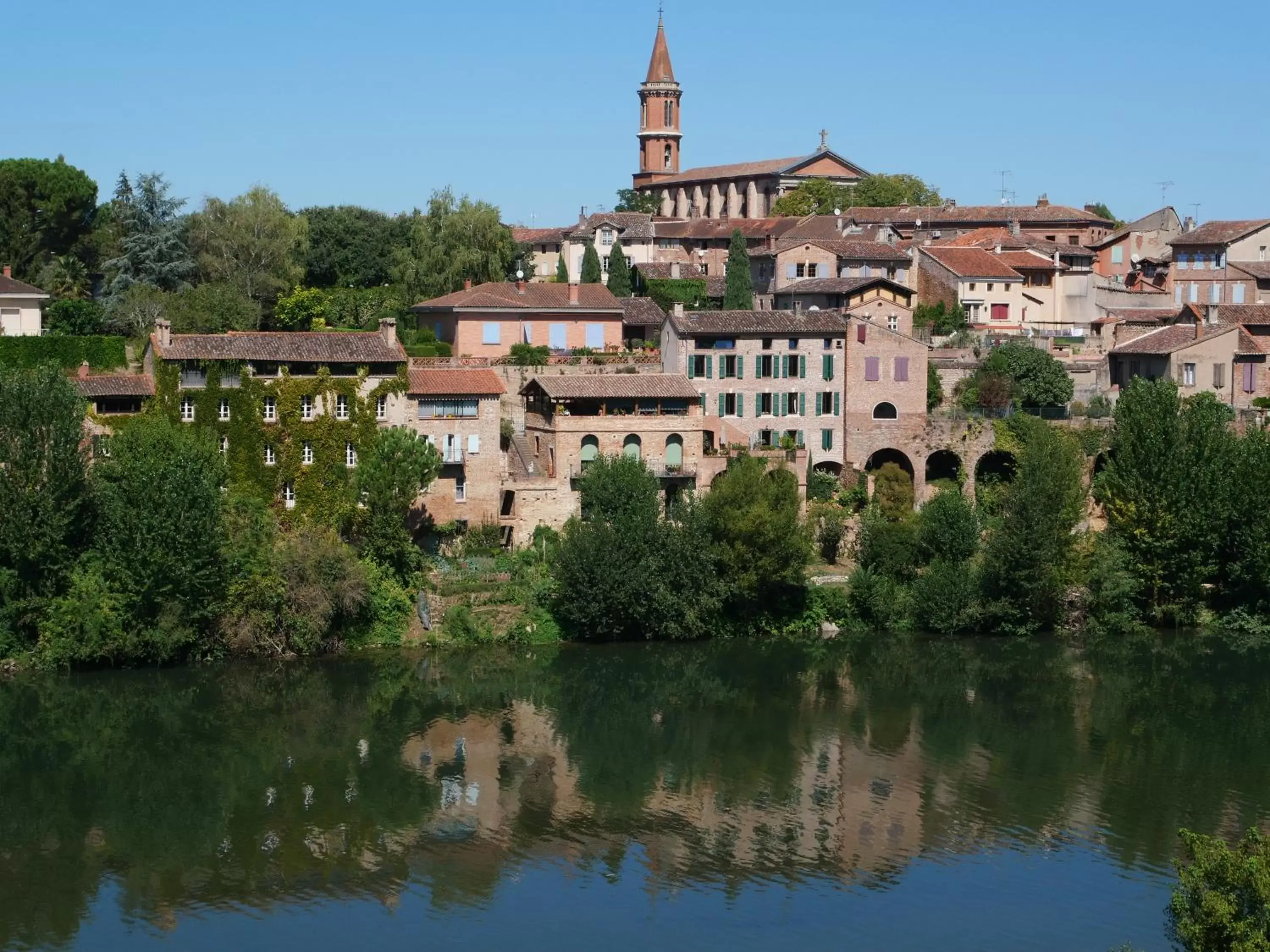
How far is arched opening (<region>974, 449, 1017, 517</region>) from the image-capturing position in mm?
47281

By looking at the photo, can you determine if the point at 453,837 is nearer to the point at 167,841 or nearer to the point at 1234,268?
the point at 167,841

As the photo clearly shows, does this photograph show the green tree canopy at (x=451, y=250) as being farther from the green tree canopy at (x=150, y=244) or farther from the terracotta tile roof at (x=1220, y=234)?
the terracotta tile roof at (x=1220, y=234)

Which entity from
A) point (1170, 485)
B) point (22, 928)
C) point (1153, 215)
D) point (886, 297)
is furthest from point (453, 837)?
point (1153, 215)

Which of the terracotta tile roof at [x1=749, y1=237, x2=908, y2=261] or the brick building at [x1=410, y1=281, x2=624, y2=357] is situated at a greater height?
the terracotta tile roof at [x1=749, y1=237, x2=908, y2=261]

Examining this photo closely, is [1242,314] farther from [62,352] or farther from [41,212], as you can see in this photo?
[41,212]

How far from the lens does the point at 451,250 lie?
192 feet

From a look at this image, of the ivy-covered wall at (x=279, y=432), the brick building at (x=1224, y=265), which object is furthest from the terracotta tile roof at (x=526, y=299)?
the brick building at (x=1224, y=265)

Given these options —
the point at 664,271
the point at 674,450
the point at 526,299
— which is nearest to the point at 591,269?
A: the point at 664,271

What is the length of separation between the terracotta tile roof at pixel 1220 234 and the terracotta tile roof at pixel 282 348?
3363cm

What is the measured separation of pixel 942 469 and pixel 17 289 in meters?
26.8

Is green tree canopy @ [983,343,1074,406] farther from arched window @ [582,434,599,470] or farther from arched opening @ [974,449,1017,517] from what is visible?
arched window @ [582,434,599,470]

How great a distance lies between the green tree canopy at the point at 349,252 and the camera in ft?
207

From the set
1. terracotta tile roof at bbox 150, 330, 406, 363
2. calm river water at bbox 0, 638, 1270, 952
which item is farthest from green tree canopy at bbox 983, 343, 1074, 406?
terracotta tile roof at bbox 150, 330, 406, 363

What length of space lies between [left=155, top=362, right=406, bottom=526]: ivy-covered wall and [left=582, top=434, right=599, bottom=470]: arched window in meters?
5.80
